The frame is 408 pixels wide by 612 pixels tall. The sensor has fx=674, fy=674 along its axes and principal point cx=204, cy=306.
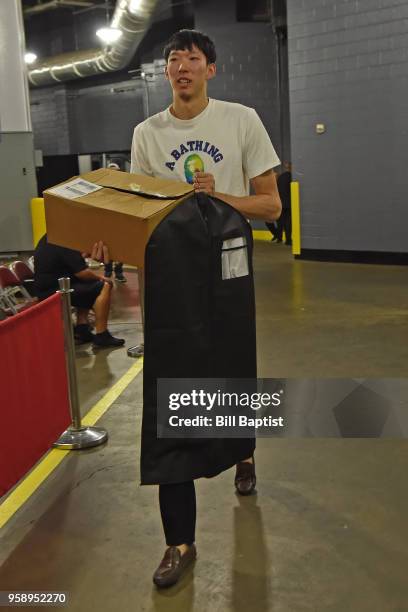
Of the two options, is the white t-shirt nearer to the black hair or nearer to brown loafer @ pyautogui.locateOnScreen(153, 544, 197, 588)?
the black hair

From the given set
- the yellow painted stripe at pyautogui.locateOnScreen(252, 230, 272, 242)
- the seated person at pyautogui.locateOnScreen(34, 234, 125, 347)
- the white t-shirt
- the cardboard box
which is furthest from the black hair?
the yellow painted stripe at pyautogui.locateOnScreen(252, 230, 272, 242)

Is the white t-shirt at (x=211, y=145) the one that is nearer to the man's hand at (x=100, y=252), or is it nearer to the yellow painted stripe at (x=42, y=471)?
the man's hand at (x=100, y=252)

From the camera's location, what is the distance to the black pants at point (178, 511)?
89.4 inches

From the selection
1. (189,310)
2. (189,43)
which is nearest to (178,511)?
(189,310)

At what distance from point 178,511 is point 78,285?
3.52 meters

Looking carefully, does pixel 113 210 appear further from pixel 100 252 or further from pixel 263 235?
pixel 263 235

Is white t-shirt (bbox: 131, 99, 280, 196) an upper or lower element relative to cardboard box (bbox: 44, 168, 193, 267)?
upper

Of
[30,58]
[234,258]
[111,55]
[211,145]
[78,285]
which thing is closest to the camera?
[234,258]

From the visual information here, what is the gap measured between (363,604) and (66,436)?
1964 mm

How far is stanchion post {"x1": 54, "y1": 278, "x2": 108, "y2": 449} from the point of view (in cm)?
347

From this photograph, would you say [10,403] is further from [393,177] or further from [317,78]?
[317,78]

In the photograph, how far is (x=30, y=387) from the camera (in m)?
2.92

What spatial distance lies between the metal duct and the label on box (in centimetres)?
1072

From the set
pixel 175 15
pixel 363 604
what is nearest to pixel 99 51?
pixel 175 15
